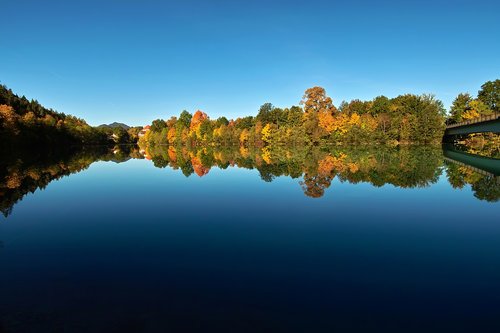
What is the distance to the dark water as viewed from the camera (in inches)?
222

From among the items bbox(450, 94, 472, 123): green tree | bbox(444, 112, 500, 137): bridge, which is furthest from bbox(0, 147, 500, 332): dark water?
bbox(450, 94, 472, 123): green tree

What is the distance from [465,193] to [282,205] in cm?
1099

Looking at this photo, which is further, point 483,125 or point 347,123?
point 347,123

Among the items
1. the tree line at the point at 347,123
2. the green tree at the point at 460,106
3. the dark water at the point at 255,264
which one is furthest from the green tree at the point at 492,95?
the dark water at the point at 255,264

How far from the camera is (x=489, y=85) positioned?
79.2 meters

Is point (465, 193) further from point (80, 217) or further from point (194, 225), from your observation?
point (80, 217)

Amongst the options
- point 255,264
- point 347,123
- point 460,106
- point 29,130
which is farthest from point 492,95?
point 29,130

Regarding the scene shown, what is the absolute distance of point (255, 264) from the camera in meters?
8.11

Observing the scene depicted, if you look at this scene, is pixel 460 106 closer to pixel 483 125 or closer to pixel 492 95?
pixel 492 95

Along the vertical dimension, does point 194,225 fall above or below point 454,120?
below

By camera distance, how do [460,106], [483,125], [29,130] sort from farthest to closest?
[460,106], [29,130], [483,125]

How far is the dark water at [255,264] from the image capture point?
18.5 ft

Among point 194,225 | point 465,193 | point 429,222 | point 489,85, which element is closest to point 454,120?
point 489,85

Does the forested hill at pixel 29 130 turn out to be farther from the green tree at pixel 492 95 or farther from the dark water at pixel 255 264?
the green tree at pixel 492 95
